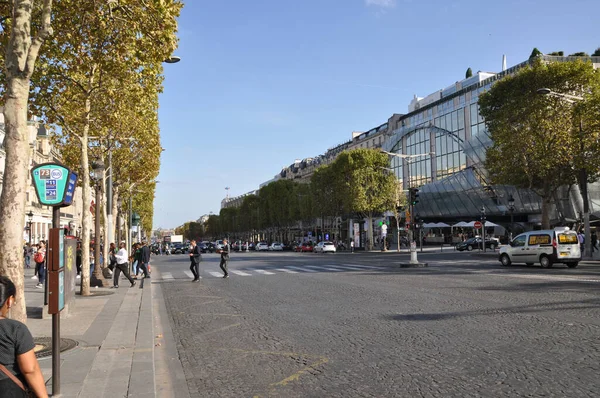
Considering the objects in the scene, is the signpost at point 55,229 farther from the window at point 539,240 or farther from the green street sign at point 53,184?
the window at point 539,240

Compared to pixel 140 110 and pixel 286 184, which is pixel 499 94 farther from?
pixel 286 184

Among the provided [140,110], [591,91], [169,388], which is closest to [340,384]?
[169,388]

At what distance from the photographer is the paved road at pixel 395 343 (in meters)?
Answer: 5.72

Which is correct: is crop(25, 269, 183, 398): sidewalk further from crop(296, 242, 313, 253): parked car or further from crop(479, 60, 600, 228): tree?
crop(296, 242, 313, 253): parked car

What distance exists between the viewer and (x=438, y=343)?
7.76m

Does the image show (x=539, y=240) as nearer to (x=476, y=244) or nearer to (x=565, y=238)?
(x=565, y=238)

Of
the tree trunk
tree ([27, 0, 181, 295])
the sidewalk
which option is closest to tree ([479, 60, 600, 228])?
tree ([27, 0, 181, 295])

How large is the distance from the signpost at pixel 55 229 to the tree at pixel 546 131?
92.9 ft

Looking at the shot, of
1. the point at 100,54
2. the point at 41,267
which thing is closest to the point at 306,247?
the point at 41,267

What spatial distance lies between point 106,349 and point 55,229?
8.76 ft

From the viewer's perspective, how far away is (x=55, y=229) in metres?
5.80

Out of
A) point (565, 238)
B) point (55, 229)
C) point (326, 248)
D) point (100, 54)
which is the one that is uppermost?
point (100, 54)

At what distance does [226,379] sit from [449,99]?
240 feet

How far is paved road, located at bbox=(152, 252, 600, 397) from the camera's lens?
572cm
